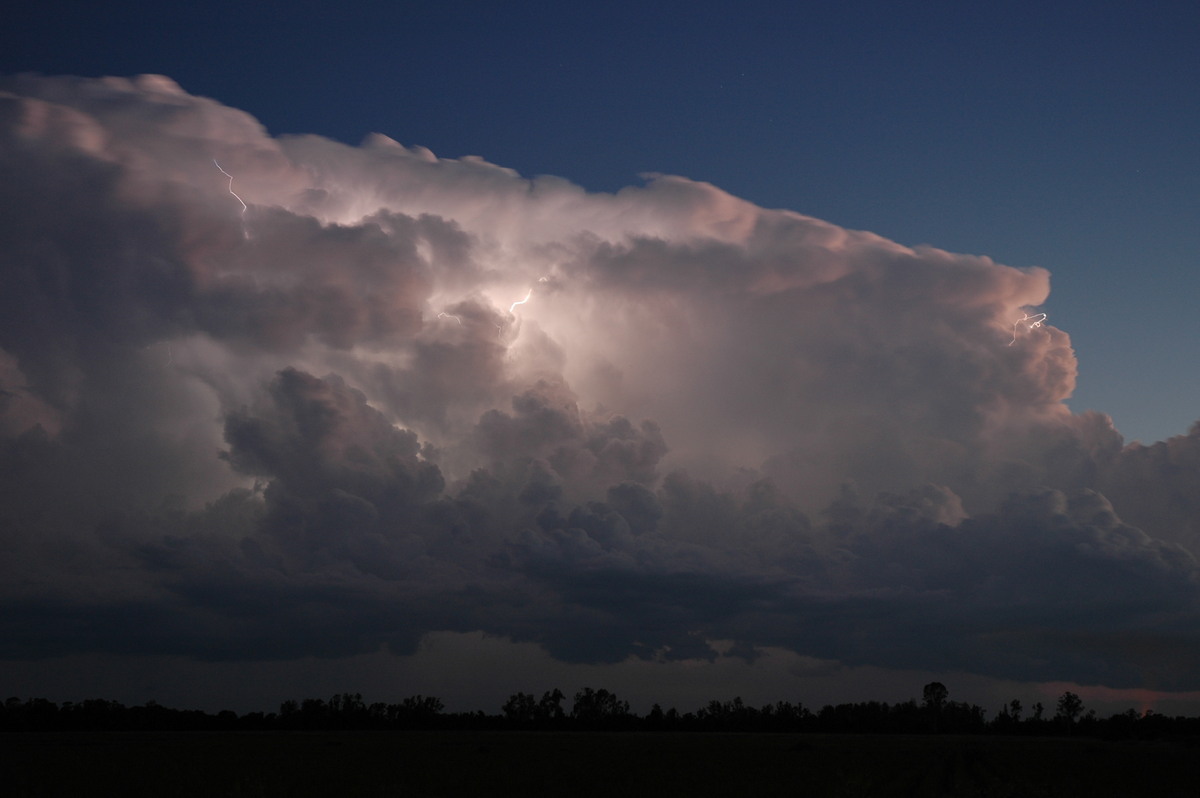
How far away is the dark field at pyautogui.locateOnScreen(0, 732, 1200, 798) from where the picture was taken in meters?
64.4

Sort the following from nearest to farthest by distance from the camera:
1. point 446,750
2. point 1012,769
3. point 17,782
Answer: point 17,782 → point 1012,769 → point 446,750

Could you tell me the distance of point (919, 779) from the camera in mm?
72688

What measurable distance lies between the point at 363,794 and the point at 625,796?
17806 millimetres

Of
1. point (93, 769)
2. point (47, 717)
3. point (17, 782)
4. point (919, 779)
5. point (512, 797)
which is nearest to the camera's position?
point (512, 797)

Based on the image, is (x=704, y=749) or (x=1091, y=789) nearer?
→ (x=1091, y=789)

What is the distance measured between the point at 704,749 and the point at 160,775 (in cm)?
7455

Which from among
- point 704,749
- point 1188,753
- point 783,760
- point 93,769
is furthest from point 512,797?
point 1188,753

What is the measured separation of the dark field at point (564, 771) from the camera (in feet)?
211

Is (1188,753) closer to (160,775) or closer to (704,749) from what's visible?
(704,749)

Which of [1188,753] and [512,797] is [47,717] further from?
[1188,753]

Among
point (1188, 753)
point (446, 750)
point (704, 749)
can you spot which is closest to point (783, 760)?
point (704, 749)

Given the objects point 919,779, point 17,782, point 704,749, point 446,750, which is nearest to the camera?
point 17,782

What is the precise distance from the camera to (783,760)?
4085 inches

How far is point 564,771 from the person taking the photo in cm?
8400
